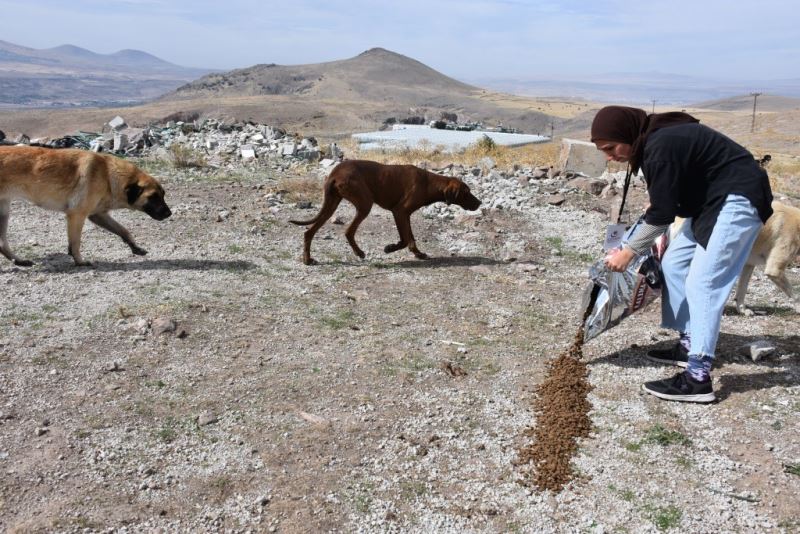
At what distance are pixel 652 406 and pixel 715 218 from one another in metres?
1.30

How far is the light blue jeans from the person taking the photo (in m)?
3.96

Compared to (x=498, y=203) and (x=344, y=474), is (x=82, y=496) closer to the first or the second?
(x=344, y=474)

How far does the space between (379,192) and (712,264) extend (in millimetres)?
4210

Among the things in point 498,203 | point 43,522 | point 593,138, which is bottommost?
point 43,522

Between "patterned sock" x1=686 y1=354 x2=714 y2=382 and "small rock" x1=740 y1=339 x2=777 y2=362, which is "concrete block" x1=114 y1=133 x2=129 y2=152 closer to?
"small rock" x1=740 y1=339 x2=777 y2=362

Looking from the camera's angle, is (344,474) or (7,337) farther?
(7,337)

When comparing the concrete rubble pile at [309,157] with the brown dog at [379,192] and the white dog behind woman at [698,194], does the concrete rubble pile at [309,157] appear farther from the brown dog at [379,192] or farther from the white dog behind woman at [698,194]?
the white dog behind woman at [698,194]

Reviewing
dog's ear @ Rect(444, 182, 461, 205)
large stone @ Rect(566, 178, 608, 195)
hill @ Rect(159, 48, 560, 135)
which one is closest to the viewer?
dog's ear @ Rect(444, 182, 461, 205)

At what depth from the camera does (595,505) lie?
11.2 ft

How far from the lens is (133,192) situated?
284 inches

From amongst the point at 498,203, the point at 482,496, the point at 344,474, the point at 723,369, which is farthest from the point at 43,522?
the point at 498,203

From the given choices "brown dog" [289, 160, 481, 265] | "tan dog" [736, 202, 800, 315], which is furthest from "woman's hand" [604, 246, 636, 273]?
"brown dog" [289, 160, 481, 265]

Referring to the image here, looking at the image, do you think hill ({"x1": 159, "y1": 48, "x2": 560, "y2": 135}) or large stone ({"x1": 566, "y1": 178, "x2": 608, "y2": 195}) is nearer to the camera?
large stone ({"x1": 566, "y1": 178, "x2": 608, "y2": 195})

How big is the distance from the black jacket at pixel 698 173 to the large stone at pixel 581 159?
338 inches
